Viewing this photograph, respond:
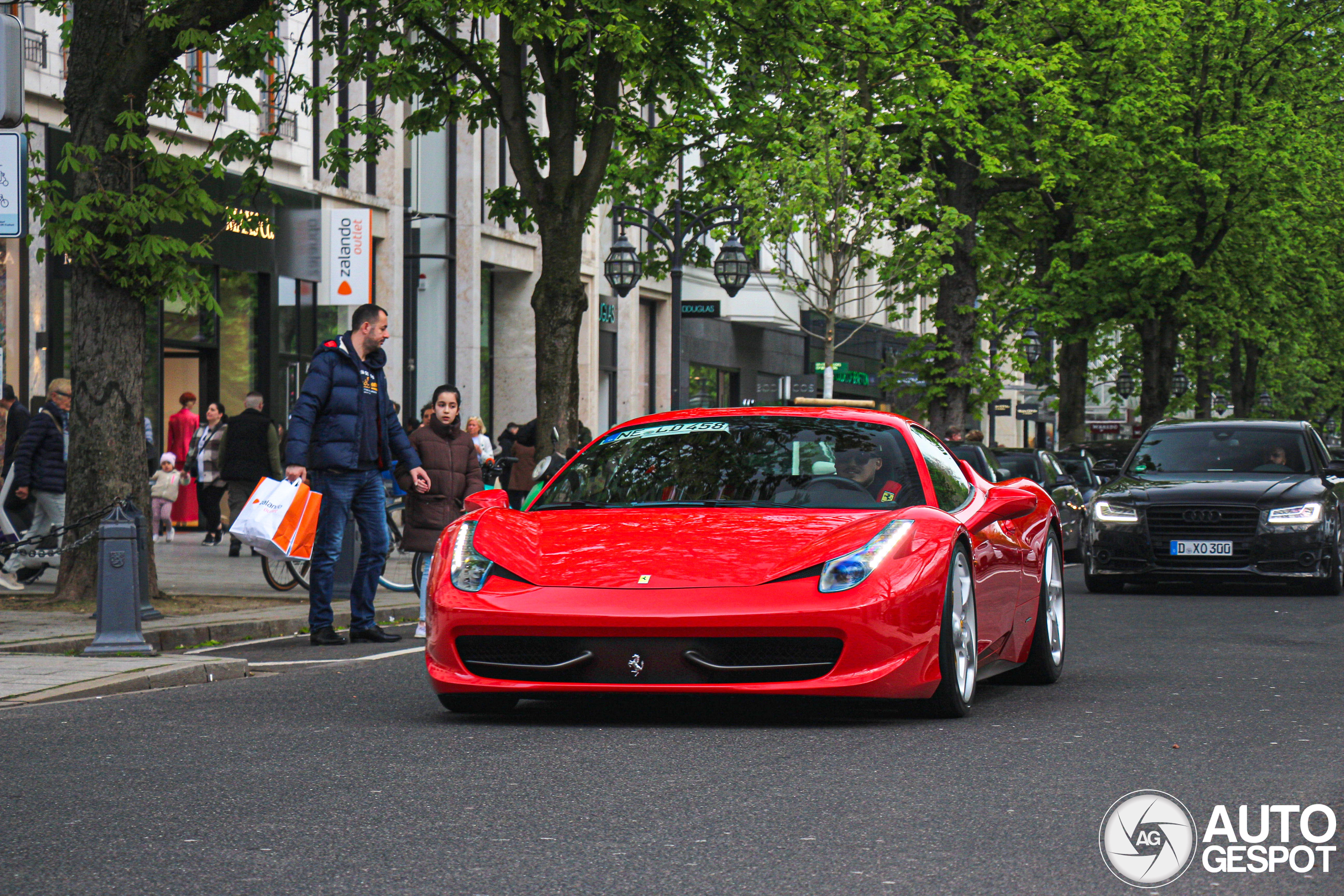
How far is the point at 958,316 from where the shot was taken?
32000mm

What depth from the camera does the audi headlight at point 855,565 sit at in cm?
739

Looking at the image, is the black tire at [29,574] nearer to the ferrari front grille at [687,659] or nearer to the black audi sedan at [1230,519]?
the black audi sedan at [1230,519]

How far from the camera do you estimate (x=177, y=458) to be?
25156 millimetres

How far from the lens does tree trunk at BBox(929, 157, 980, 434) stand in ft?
104

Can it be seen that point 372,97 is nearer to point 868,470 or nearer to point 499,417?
point 868,470

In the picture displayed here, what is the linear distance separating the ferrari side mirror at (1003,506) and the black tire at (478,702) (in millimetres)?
2125

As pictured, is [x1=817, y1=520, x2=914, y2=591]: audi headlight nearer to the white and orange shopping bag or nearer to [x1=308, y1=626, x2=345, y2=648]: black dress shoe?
the white and orange shopping bag

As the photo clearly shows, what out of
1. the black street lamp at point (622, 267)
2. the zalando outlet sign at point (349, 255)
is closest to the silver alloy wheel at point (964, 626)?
the zalando outlet sign at point (349, 255)

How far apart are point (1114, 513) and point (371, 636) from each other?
25.3ft

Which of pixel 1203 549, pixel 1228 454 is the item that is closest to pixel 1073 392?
pixel 1228 454

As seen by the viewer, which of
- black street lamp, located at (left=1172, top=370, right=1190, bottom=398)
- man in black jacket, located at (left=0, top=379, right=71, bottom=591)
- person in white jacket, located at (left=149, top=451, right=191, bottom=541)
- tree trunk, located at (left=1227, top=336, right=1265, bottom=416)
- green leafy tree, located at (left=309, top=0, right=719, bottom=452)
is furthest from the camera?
black street lamp, located at (left=1172, top=370, right=1190, bottom=398)

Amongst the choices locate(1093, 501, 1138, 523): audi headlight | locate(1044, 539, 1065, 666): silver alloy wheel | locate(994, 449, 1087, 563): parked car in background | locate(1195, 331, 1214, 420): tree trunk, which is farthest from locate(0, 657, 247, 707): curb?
locate(1195, 331, 1214, 420): tree trunk

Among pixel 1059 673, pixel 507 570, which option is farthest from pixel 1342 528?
pixel 507 570

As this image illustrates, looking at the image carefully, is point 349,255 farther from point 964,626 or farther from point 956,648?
point 956,648
